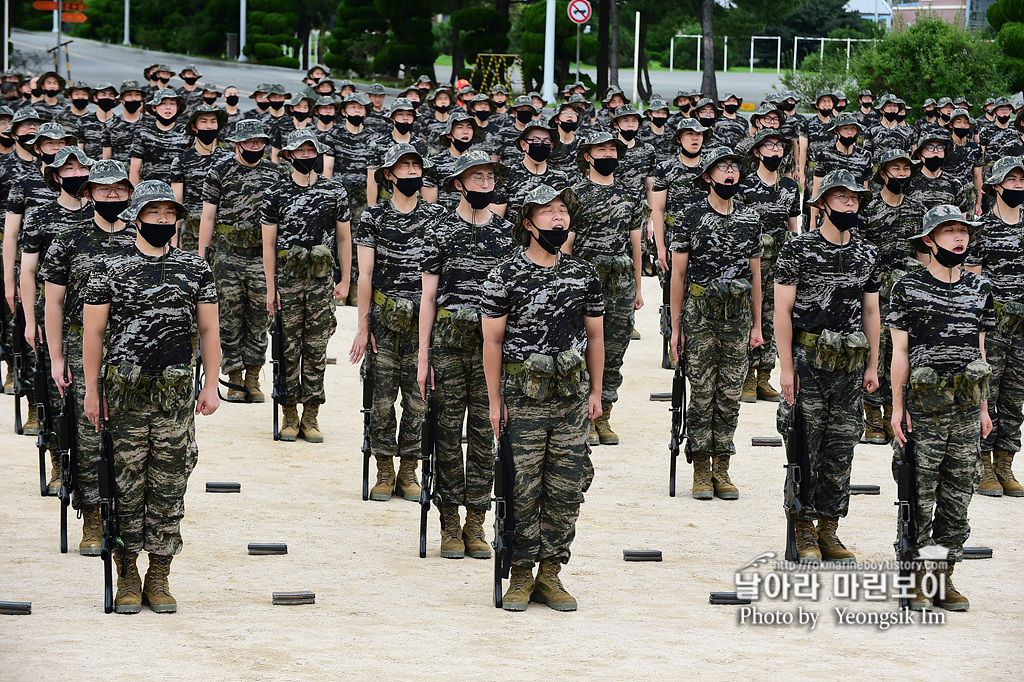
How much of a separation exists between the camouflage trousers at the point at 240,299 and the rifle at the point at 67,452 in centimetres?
434

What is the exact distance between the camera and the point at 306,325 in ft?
40.2

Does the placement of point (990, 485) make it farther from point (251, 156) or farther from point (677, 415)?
point (251, 156)

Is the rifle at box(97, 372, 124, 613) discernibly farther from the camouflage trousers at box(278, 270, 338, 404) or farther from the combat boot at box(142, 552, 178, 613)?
the camouflage trousers at box(278, 270, 338, 404)

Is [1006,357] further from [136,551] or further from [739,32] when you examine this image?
[739,32]

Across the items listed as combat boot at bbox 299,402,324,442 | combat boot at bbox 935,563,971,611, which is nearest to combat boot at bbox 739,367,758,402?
combat boot at bbox 299,402,324,442

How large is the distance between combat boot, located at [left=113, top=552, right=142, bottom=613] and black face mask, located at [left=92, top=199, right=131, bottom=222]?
2.04 metres

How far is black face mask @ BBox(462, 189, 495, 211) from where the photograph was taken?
9.25 meters

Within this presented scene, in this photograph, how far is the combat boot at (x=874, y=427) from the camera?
1296cm

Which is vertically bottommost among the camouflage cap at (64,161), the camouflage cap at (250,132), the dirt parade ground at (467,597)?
the dirt parade ground at (467,597)

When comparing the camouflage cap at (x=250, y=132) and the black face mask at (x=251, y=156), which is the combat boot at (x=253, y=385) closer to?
the black face mask at (x=251, y=156)

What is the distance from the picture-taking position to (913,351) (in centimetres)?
862

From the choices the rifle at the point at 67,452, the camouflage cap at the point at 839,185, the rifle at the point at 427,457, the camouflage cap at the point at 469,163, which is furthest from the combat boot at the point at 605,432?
the rifle at the point at 67,452

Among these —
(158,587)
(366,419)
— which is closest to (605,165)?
(366,419)

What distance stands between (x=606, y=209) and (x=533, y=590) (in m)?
4.59
